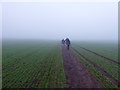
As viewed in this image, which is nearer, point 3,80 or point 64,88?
point 64,88

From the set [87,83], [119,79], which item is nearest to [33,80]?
[87,83]

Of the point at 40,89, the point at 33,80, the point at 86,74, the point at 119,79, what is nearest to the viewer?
the point at 40,89

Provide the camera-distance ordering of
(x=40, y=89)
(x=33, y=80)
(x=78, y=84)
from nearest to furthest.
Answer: (x=40, y=89) < (x=78, y=84) < (x=33, y=80)

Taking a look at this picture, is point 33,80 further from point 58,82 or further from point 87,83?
point 87,83

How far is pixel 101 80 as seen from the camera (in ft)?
40.5

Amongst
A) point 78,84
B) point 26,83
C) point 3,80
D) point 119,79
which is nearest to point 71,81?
point 78,84

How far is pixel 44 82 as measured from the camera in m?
11.5

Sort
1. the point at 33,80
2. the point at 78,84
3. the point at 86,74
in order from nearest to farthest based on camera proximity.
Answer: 1. the point at 78,84
2. the point at 33,80
3. the point at 86,74

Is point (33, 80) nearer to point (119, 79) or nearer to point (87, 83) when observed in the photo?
point (87, 83)

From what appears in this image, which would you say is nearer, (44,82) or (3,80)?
(44,82)

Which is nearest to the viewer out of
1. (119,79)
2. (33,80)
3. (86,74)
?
(33,80)

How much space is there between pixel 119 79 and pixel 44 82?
6632 mm

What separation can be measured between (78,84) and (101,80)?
7.77 feet

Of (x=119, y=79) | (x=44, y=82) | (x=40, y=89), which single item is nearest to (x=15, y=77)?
(x=44, y=82)
